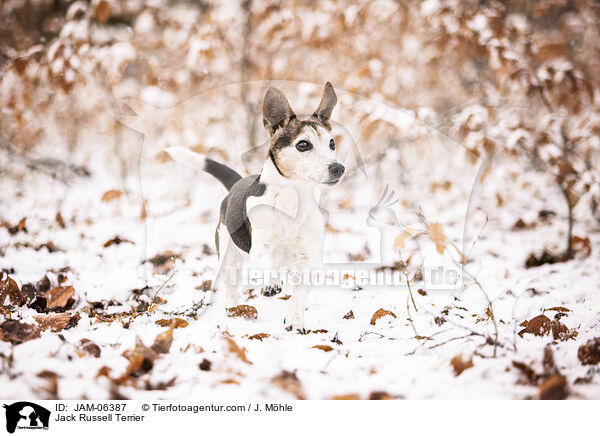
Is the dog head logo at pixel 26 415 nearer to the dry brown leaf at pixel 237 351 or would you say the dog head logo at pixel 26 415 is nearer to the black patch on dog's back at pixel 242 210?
the dry brown leaf at pixel 237 351

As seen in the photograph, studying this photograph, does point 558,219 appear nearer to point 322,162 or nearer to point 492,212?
point 492,212

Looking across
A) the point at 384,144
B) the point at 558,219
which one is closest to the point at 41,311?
the point at 384,144

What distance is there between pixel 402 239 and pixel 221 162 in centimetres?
100

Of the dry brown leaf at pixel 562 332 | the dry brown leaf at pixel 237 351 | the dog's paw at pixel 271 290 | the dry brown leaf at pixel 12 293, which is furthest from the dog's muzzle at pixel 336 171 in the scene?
the dry brown leaf at pixel 12 293

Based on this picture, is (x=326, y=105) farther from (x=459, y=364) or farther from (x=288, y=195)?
(x=459, y=364)

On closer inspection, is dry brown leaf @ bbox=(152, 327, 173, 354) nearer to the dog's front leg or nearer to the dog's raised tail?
the dog's front leg

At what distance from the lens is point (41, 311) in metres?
1.97

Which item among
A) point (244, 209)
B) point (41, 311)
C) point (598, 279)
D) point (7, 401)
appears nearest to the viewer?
point (7, 401)

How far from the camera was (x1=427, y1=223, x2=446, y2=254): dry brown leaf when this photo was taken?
1.53m

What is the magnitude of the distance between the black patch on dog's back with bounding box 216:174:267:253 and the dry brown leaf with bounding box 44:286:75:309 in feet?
3.10

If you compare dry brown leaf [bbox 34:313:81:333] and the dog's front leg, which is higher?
the dog's front leg

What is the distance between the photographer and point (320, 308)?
7.22 ft

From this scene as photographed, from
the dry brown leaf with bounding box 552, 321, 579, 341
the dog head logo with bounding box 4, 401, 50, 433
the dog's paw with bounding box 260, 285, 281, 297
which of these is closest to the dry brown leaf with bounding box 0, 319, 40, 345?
the dog head logo with bounding box 4, 401, 50, 433

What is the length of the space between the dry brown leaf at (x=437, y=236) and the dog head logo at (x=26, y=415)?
1.38m
